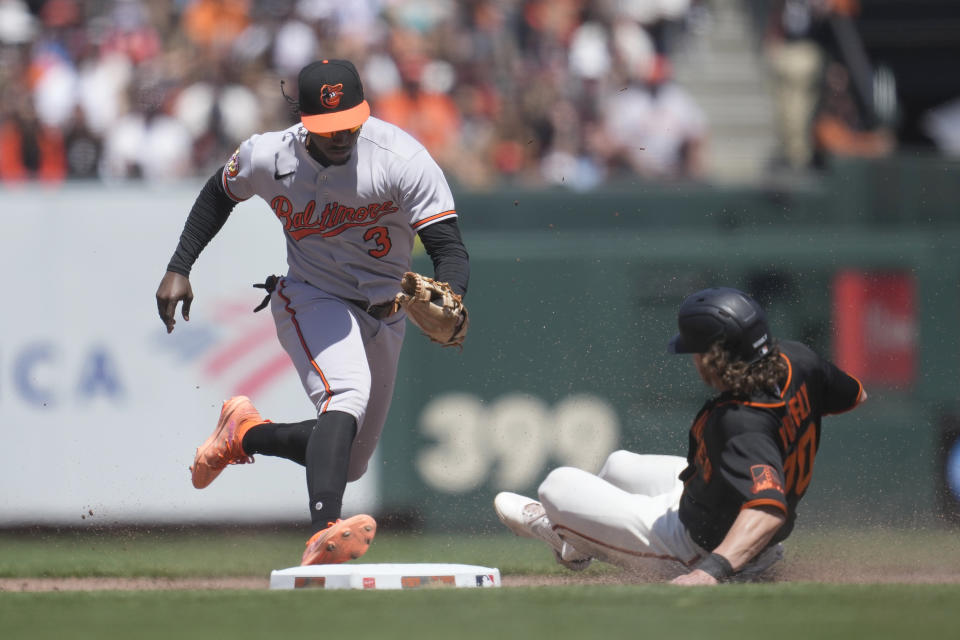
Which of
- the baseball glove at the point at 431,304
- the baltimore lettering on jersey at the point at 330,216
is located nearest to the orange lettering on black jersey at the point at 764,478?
the baseball glove at the point at 431,304

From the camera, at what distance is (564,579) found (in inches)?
242

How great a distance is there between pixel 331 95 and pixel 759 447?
2013 mm

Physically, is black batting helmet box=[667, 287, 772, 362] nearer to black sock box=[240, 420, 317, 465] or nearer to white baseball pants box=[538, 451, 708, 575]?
white baseball pants box=[538, 451, 708, 575]

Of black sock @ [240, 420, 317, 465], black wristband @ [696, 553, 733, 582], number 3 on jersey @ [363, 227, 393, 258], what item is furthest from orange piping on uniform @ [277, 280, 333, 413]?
black wristband @ [696, 553, 733, 582]

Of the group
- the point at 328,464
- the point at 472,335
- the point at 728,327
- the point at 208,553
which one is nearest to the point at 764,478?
the point at 728,327

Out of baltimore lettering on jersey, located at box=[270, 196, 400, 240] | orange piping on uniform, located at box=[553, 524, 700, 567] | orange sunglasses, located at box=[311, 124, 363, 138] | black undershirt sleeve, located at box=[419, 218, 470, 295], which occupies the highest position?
orange sunglasses, located at box=[311, 124, 363, 138]

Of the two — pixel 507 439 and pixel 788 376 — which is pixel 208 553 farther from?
pixel 788 376

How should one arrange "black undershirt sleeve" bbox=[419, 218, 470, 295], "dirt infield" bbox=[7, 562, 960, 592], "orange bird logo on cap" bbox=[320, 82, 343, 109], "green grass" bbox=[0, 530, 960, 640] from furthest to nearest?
"dirt infield" bbox=[7, 562, 960, 592]
"black undershirt sleeve" bbox=[419, 218, 470, 295]
"orange bird logo on cap" bbox=[320, 82, 343, 109]
"green grass" bbox=[0, 530, 960, 640]

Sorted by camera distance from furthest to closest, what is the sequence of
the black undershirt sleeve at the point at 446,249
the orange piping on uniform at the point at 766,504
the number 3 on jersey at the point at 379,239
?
the number 3 on jersey at the point at 379,239 < the black undershirt sleeve at the point at 446,249 < the orange piping on uniform at the point at 766,504

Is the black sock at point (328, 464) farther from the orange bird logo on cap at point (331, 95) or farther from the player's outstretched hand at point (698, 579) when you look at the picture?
the player's outstretched hand at point (698, 579)

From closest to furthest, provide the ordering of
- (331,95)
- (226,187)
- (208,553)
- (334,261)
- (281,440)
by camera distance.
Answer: (331,95) < (281,440) < (334,261) < (226,187) < (208,553)

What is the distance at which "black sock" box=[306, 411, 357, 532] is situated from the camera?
5258 millimetres

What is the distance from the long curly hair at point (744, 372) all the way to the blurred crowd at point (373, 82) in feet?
15.5

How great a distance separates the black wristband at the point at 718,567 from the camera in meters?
4.60
